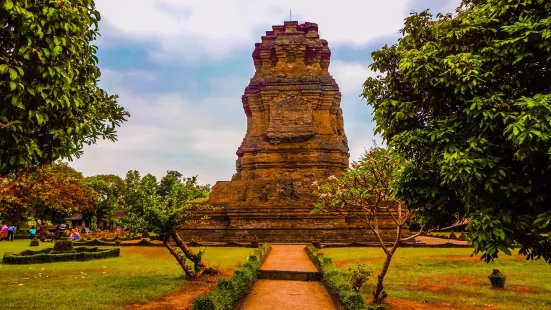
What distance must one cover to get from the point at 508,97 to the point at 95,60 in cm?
651

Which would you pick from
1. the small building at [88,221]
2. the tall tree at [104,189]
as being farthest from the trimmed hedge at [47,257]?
the small building at [88,221]

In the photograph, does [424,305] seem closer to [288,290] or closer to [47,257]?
[288,290]

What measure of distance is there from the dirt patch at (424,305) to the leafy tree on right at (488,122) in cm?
324

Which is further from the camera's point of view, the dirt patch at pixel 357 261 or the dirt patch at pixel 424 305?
the dirt patch at pixel 357 261

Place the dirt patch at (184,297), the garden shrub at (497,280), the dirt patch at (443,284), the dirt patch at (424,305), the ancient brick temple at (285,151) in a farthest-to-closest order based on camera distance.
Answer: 1. the ancient brick temple at (285,151)
2. the garden shrub at (497,280)
3. the dirt patch at (443,284)
4. the dirt patch at (424,305)
5. the dirt patch at (184,297)

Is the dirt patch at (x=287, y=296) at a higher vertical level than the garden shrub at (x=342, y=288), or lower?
lower

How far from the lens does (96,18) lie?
7.04 meters

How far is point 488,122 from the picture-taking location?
577 centimetres

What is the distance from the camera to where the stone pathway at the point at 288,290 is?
983cm

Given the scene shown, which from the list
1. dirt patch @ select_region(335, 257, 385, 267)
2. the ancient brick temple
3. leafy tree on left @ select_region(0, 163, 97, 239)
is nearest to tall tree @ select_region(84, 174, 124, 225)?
→ leafy tree on left @ select_region(0, 163, 97, 239)

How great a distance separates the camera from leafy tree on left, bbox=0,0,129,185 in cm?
578

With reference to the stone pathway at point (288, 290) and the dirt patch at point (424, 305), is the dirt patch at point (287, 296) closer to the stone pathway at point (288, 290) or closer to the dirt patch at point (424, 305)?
the stone pathway at point (288, 290)

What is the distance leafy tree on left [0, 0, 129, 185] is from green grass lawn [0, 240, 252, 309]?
3.97 meters

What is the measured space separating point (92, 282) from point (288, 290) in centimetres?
557
